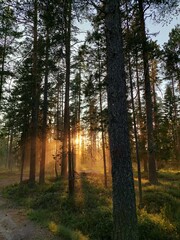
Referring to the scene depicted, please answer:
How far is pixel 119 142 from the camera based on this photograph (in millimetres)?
5020

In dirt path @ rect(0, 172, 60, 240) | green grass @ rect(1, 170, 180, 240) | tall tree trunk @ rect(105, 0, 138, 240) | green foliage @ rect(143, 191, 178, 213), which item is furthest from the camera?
green foliage @ rect(143, 191, 178, 213)

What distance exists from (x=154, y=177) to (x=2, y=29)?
14839 millimetres

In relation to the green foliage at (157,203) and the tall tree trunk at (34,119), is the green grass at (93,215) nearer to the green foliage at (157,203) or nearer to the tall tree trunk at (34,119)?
the green foliage at (157,203)

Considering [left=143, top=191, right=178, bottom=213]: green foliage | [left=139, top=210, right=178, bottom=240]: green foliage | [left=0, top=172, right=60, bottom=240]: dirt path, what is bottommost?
[left=0, top=172, right=60, bottom=240]: dirt path

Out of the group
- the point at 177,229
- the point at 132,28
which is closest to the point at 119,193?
the point at 177,229

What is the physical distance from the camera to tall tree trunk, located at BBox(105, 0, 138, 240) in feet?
15.9

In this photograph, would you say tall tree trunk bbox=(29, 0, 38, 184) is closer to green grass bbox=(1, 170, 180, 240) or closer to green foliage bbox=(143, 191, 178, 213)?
green grass bbox=(1, 170, 180, 240)

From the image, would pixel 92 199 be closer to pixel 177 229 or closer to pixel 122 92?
pixel 177 229

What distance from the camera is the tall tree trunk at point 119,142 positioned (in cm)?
486

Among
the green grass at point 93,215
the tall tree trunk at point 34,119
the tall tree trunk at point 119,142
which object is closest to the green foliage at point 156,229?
the green grass at point 93,215

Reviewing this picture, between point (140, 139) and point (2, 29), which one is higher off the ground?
point (2, 29)

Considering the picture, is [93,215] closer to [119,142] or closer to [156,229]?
[156,229]

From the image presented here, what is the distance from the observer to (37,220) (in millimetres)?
8766

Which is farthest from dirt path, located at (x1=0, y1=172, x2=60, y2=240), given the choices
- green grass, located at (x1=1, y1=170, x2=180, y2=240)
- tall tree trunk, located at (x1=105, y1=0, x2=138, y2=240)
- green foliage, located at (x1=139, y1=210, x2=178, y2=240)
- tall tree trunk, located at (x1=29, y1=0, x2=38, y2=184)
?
tall tree trunk, located at (x1=29, y1=0, x2=38, y2=184)
